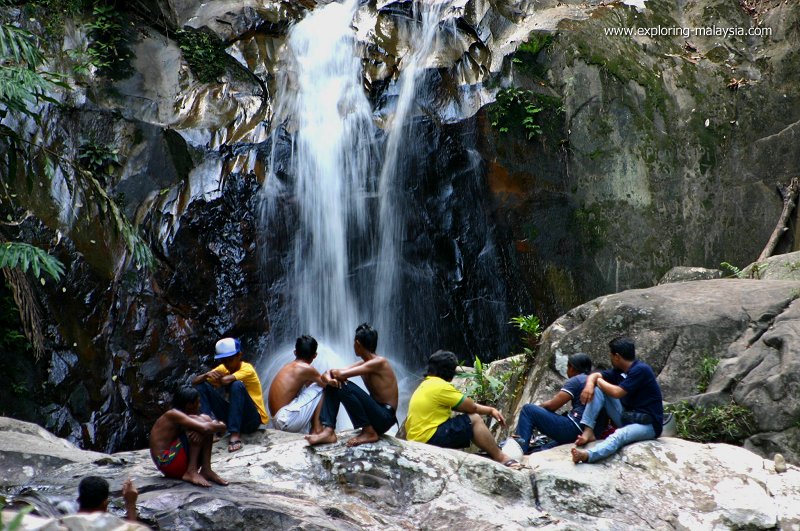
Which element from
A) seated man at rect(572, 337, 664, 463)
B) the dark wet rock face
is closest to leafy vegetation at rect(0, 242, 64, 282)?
the dark wet rock face

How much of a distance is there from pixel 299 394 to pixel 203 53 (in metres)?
8.02

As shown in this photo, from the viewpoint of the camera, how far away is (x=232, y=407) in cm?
700

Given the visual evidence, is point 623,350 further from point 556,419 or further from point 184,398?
point 184,398

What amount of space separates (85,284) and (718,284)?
8211mm

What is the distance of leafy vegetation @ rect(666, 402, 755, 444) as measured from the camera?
7141mm

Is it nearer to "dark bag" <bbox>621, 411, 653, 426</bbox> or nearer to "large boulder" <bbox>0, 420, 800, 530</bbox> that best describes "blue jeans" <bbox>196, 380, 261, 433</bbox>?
"large boulder" <bbox>0, 420, 800, 530</bbox>

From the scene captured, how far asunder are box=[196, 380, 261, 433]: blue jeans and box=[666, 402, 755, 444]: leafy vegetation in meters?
3.89

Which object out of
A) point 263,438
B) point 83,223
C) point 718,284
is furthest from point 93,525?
point 83,223

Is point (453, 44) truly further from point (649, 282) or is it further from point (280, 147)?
point (649, 282)

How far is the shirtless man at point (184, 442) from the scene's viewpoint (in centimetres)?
569

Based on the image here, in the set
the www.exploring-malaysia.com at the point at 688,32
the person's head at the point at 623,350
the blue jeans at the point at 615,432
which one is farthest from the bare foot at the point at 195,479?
the www.exploring-malaysia.com at the point at 688,32

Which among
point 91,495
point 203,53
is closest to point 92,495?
point 91,495

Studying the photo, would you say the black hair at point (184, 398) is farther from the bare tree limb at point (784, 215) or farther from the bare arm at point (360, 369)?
the bare tree limb at point (784, 215)

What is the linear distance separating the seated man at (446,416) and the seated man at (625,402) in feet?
2.45
